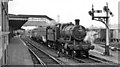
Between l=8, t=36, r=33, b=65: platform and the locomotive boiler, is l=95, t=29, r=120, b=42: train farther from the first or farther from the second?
the locomotive boiler

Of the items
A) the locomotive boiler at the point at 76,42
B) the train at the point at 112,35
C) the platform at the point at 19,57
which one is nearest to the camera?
the platform at the point at 19,57

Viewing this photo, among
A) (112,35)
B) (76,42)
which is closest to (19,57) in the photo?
(76,42)

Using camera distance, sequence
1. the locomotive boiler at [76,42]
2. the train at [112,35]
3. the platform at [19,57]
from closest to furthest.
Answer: the platform at [19,57]
the locomotive boiler at [76,42]
the train at [112,35]

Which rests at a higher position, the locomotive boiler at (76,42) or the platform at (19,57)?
the locomotive boiler at (76,42)

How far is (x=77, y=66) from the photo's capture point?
13461 millimetres

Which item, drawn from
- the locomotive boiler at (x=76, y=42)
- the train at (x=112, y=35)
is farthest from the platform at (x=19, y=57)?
the train at (x=112, y=35)

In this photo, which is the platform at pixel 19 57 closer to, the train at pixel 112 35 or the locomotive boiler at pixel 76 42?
the locomotive boiler at pixel 76 42

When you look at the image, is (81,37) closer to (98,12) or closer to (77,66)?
(98,12)

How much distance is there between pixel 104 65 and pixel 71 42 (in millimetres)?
5803

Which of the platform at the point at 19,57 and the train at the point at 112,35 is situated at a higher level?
the train at the point at 112,35

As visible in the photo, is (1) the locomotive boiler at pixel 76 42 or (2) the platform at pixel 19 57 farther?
(1) the locomotive boiler at pixel 76 42

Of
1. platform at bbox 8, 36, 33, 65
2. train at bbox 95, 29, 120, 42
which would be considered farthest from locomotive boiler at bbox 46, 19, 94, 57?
train at bbox 95, 29, 120, 42

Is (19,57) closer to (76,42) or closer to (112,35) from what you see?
(76,42)

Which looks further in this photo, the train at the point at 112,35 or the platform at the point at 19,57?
the train at the point at 112,35
